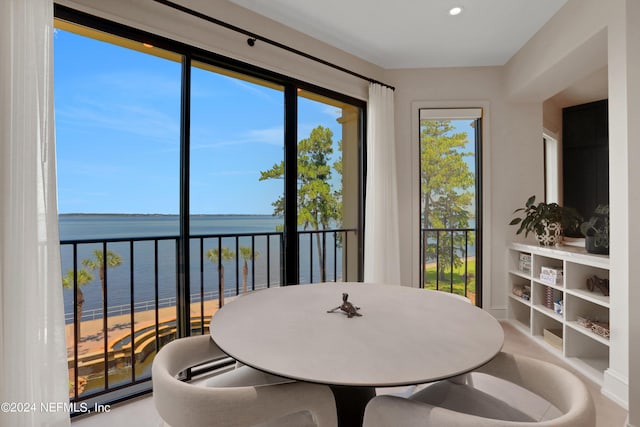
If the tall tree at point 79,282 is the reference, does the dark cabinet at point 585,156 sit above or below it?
above

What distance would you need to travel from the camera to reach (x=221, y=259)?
282 cm

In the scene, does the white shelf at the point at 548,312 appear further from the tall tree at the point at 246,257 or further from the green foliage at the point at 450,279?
the tall tree at the point at 246,257

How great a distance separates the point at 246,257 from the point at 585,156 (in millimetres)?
3349

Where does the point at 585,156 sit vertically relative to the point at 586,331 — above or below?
above

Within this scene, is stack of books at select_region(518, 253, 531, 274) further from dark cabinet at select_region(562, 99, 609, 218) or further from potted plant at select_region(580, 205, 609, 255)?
potted plant at select_region(580, 205, 609, 255)

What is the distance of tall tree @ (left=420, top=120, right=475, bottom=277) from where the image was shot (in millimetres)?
3707

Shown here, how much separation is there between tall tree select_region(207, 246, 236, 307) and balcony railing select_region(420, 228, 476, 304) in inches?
81.0

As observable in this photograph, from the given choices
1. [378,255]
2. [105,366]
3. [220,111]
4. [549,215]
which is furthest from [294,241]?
[549,215]

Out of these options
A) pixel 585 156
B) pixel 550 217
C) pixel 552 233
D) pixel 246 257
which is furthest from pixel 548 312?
pixel 246 257

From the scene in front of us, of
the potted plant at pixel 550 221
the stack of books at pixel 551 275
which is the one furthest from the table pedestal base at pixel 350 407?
the potted plant at pixel 550 221

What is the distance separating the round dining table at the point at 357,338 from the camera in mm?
901

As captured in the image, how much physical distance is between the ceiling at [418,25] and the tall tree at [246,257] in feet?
6.28

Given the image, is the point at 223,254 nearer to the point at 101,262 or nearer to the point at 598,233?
the point at 101,262

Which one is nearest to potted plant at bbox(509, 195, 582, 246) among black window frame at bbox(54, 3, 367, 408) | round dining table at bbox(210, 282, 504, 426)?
round dining table at bbox(210, 282, 504, 426)
